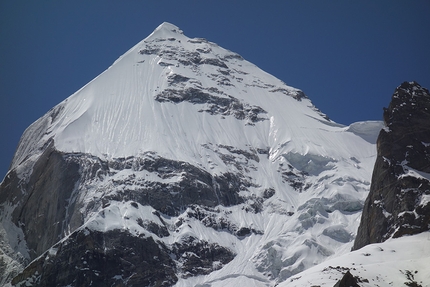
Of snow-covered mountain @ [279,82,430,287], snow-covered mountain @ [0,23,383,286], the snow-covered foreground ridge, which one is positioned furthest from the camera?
snow-covered mountain @ [0,23,383,286]

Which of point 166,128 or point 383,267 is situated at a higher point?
point 166,128

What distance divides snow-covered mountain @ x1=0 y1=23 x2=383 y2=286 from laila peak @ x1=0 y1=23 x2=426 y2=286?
300mm

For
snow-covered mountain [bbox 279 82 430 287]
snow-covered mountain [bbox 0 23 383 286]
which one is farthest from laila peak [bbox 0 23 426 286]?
snow-covered mountain [bbox 279 82 430 287]

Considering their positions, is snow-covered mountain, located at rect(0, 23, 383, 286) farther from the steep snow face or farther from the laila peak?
the steep snow face

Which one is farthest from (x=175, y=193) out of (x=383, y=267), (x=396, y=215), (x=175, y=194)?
(x=383, y=267)

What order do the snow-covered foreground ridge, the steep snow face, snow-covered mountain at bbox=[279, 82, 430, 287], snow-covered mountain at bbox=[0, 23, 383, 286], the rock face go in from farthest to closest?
the steep snow face, snow-covered mountain at bbox=[0, 23, 383, 286], the rock face, snow-covered mountain at bbox=[279, 82, 430, 287], the snow-covered foreground ridge

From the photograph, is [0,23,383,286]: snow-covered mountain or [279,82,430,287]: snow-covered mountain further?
[0,23,383,286]: snow-covered mountain

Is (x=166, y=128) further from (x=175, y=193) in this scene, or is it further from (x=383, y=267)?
(x=383, y=267)

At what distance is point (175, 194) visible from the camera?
515 feet

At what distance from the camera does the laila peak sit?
5335 inches

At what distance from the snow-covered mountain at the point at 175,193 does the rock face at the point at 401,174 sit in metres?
17.8

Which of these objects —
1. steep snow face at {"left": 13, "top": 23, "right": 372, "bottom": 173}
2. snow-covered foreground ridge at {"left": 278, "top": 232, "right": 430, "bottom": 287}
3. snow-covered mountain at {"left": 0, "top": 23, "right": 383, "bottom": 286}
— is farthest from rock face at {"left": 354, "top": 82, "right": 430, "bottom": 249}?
steep snow face at {"left": 13, "top": 23, "right": 372, "bottom": 173}

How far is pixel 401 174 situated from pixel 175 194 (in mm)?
53202

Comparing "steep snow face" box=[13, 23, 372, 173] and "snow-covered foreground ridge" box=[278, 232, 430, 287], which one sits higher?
"steep snow face" box=[13, 23, 372, 173]
